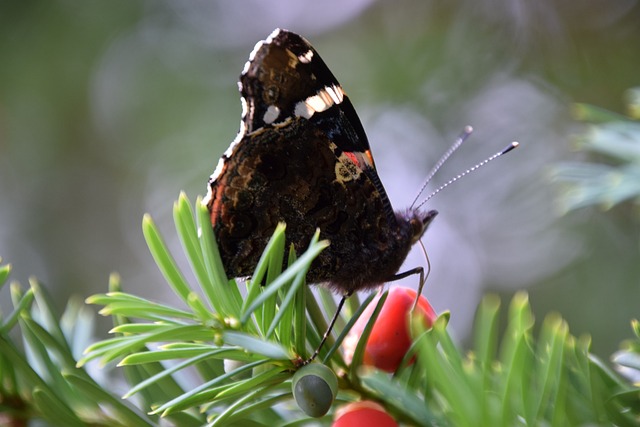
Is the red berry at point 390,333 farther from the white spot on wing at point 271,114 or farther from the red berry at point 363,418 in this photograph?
the white spot on wing at point 271,114

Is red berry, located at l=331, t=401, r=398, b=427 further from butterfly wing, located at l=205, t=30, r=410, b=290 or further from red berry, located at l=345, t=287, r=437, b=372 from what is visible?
butterfly wing, located at l=205, t=30, r=410, b=290

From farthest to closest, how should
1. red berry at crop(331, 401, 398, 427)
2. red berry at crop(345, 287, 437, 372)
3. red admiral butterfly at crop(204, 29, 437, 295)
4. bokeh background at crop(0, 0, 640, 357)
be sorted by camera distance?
1. bokeh background at crop(0, 0, 640, 357)
2. red admiral butterfly at crop(204, 29, 437, 295)
3. red berry at crop(345, 287, 437, 372)
4. red berry at crop(331, 401, 398, 427)

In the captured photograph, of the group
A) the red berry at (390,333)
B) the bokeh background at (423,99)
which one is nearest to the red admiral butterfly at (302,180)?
the red berry at (390,333)

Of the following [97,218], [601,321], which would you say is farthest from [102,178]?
[601,321]

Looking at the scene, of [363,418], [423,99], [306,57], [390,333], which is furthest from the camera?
[423,99]

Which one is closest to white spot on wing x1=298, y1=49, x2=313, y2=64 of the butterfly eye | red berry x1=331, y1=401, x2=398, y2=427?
the butterfly eye

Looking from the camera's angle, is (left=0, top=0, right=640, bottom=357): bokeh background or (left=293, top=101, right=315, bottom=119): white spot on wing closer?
(left=293, top=101, right=315, bottom=119): white spot on wing

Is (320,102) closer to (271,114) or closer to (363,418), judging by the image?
(271,114)

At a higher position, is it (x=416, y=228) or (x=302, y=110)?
(x=302, y=110)

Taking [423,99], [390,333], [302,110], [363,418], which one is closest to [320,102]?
[302,110]
